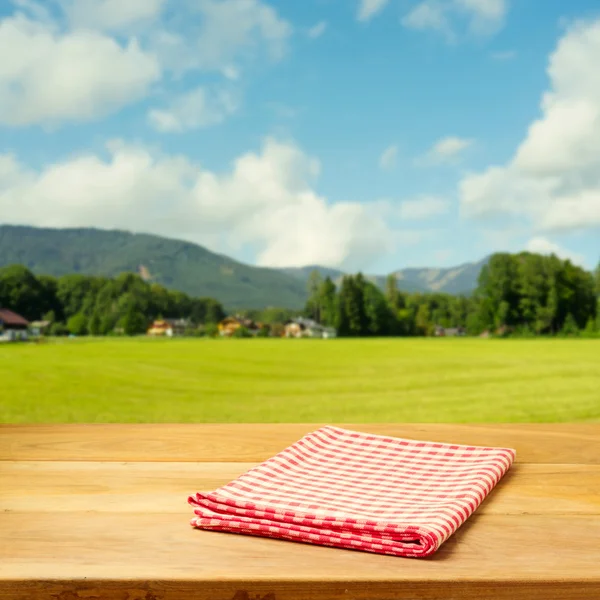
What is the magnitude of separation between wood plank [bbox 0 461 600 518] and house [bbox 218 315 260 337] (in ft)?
8.60

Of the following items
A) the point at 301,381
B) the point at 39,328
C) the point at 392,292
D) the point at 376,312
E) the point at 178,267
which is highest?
the point at 178,267

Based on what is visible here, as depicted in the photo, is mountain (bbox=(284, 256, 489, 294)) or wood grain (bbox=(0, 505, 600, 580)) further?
mountain (bbox=(284, 256, 489, 294))

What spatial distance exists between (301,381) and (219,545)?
3.27 metres

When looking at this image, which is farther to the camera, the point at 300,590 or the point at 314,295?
the point at 314,295

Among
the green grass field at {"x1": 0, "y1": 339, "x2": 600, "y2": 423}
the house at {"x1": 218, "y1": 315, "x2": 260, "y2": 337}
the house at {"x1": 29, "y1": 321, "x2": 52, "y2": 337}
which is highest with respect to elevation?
the house at {"x1": 218, "y1": 315, "x2": 260, "y2": 337}

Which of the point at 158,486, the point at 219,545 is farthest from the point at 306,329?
the point at 219,545

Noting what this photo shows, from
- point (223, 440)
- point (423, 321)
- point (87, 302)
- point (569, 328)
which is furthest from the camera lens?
point (423, 321)

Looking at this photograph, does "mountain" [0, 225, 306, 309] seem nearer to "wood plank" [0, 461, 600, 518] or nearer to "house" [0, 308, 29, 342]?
"house" [0, 308, 29, 342]

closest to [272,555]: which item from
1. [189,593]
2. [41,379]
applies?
[189,593]

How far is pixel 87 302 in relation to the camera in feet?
12.0

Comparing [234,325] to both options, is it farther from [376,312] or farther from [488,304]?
[488,304]

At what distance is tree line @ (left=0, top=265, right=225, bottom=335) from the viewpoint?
3.61m

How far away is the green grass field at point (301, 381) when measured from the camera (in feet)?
11.6

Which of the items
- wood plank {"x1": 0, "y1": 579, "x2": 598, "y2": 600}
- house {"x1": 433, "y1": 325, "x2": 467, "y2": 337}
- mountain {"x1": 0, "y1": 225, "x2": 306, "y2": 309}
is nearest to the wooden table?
wood plank {"x1": 0, "y1": 579, "x2": 598, "y2": 600}
